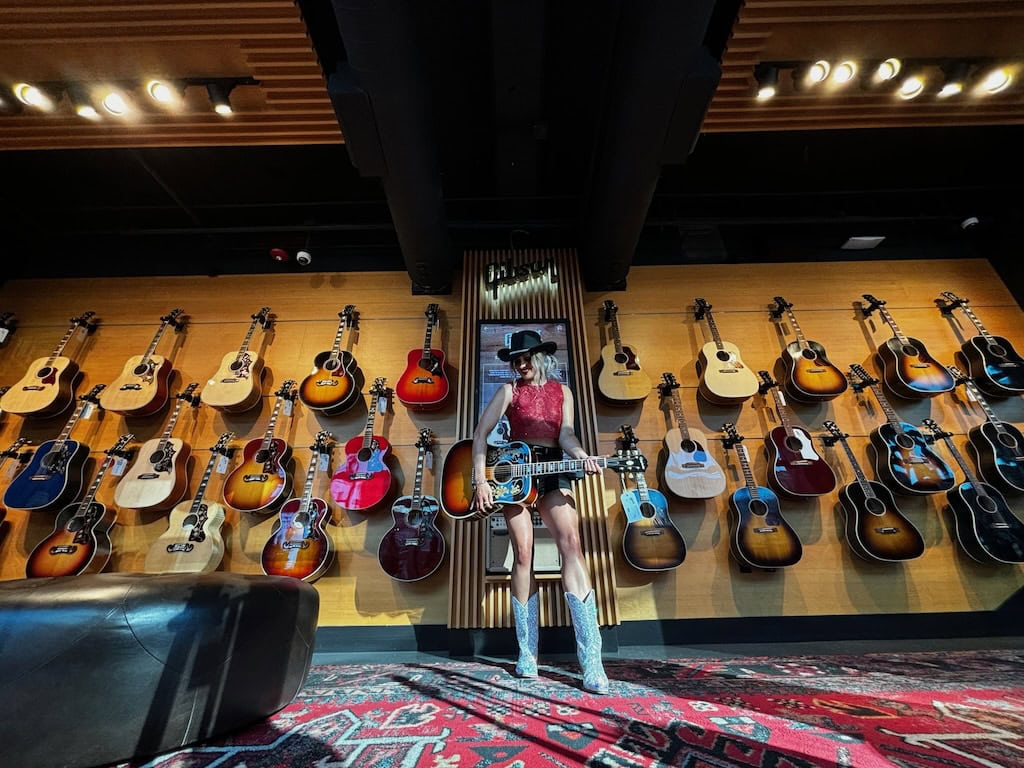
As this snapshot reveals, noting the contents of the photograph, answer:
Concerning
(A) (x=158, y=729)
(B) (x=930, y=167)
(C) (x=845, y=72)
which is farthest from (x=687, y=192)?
(A) (x=158, y=729)

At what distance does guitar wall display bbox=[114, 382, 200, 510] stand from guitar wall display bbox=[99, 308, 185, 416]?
26 centimetres

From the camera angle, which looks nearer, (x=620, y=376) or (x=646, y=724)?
(x=646, y=724)

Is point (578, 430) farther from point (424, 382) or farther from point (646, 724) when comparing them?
point (646, 724)

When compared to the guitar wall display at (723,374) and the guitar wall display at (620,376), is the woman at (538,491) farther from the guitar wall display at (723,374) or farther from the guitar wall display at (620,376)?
the guitar wall display at (723,374)

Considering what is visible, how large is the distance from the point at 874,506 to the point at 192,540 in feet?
17.8

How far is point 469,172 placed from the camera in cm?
438

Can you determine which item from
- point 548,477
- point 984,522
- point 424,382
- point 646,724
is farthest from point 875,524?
point 424,382

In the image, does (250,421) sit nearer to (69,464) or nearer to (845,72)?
(69,464)

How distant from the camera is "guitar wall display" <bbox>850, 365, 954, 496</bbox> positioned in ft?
10.8

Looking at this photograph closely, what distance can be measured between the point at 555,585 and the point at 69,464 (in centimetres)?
428

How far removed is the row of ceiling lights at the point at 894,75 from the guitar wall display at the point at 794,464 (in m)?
2.59

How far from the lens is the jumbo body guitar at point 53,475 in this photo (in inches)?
132

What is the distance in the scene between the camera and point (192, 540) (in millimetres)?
3143

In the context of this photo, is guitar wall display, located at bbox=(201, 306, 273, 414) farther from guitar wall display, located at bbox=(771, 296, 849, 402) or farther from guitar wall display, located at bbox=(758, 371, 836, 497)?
guitar wall display, located at bbox=(771, 296, 849, 402)
